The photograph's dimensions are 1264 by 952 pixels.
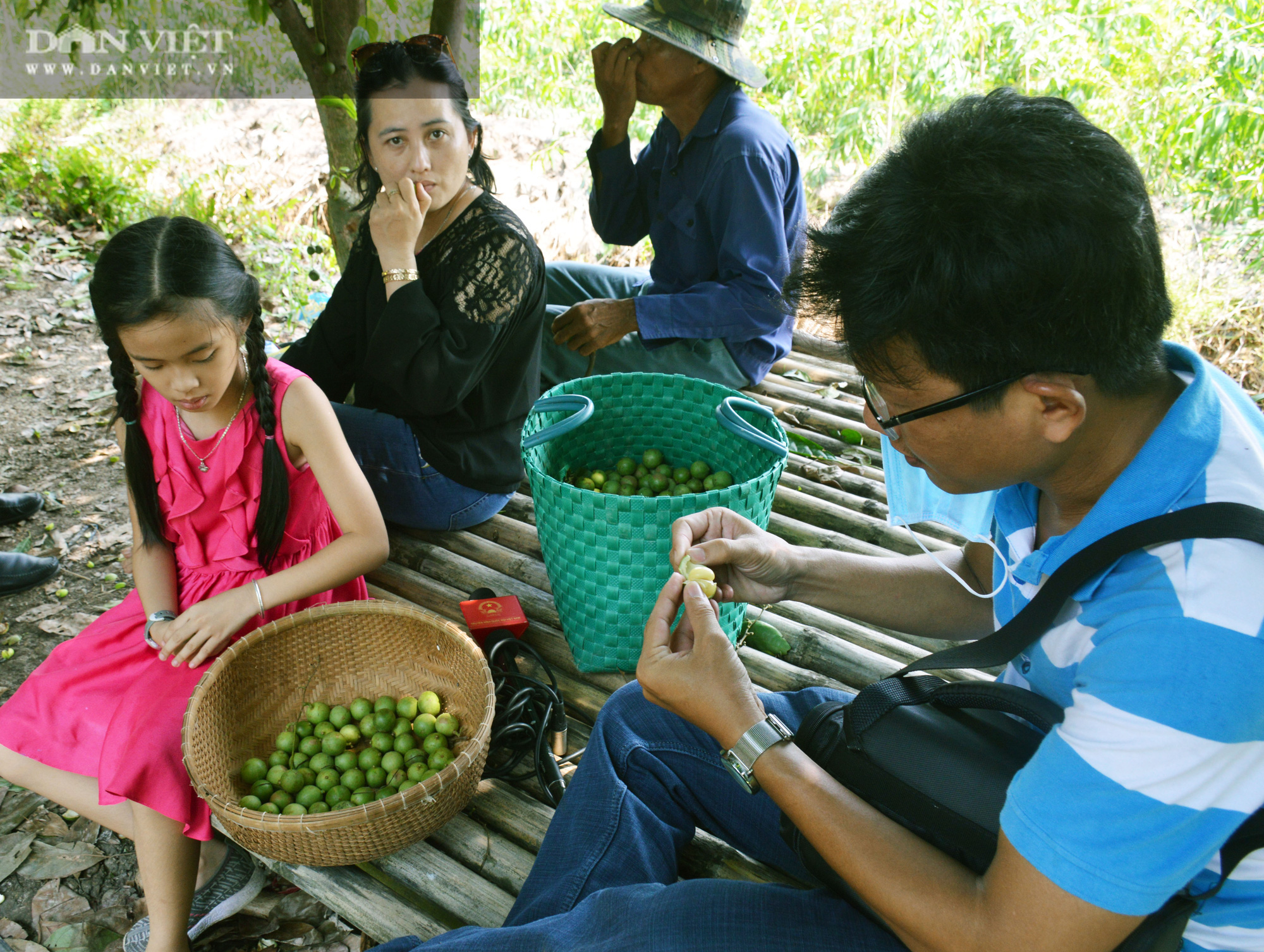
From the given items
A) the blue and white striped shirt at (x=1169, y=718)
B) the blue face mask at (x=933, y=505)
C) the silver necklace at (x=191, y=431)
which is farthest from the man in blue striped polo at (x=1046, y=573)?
the silver necklace at (x=191, y=431)

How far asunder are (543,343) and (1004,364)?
2986 mm

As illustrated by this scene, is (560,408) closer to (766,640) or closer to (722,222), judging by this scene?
(766,640)

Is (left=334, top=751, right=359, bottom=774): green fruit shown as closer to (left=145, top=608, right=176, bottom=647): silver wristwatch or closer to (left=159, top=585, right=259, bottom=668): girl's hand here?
(left=159, top=585, right=259, bottom=668): girl's hand

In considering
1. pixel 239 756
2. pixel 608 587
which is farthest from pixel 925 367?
pixel 239 756

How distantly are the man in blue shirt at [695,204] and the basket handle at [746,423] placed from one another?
2.30 ft

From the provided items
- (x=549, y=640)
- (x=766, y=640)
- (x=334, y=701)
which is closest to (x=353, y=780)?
(x=334, y=701)

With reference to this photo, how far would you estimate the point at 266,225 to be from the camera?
5676 millimetres

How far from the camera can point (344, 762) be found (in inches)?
80.6

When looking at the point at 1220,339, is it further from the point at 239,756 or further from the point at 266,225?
the point at 266,225

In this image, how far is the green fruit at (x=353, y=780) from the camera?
2.01 metres

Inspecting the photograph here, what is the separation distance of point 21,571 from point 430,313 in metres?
1.77

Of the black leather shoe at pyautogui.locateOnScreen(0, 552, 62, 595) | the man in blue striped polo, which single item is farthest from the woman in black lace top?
the man in blue striped polo

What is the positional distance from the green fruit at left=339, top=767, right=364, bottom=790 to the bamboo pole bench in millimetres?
172

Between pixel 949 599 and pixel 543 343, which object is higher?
pixel 949 599
